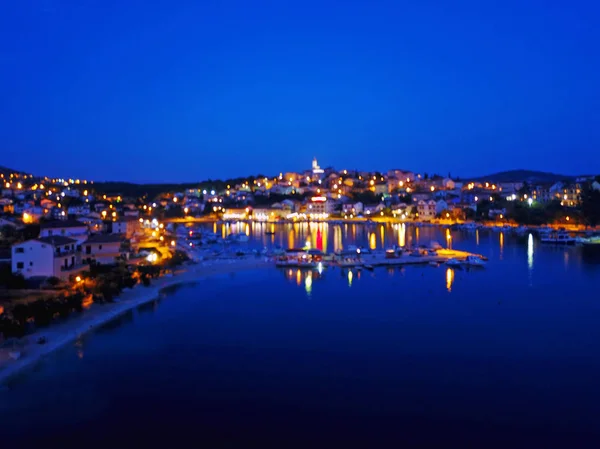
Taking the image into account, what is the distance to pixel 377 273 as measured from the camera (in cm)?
1180

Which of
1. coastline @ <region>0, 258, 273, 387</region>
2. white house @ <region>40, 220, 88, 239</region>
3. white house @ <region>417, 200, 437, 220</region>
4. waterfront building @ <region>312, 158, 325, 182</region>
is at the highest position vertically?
waterfront building @ <region>312, 158, 325, 182</region>

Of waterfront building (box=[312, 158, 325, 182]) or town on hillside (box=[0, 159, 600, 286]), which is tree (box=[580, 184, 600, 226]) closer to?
town on hillside (box=[0, 159, 600, 286])

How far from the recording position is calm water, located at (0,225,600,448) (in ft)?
13.6

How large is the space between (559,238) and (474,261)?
648 cm

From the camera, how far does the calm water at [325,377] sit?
4.15 m

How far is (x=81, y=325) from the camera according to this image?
6605mm

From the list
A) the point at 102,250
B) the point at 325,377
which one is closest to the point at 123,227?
the point at 102,250

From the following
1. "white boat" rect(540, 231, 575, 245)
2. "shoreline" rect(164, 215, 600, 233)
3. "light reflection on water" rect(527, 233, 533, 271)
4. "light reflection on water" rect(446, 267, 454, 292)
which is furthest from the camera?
"shoreline" rect(164, 215, 600, 233)

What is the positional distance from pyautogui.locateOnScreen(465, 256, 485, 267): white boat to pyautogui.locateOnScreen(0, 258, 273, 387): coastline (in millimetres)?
5484

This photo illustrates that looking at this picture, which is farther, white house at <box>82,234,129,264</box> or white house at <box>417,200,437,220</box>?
white house at <box>417,200,437,220</box>

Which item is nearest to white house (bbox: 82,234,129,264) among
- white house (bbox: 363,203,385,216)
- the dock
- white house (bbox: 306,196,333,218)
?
the dock

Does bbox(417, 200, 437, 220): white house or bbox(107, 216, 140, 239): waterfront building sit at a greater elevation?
bbox(417, 200, 437, 220): white house

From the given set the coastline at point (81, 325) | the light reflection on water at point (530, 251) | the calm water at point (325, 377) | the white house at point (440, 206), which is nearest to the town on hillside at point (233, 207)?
the white house at point (440, 206)

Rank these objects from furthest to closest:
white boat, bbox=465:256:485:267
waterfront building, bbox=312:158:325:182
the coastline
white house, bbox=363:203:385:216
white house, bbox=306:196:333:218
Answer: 1. waterfront building, bbox=312:158:325:182
2. white house, bbox=306:196:333:218
3. white house, bbox=363:203:385:216
4. white boat, bbox=465:256:485:267
5. the coastline
